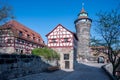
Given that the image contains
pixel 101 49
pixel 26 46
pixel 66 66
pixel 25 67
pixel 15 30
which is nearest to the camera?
pixel 25 67

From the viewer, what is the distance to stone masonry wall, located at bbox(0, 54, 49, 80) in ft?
35.2

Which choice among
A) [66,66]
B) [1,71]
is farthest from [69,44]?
[1,71]

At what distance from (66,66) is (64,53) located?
2247mm

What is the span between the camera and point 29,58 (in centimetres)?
1534

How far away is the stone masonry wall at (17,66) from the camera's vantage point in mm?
10719

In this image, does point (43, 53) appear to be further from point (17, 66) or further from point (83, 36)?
point (83, 36)

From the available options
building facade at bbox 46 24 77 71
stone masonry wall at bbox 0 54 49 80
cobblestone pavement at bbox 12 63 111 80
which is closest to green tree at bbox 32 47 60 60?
stone masonry wall at bbox 0 54 49 80

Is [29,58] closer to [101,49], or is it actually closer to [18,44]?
[101,49]

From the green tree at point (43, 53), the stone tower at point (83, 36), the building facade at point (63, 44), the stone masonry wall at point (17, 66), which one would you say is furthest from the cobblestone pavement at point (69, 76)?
the stone tower at point (83, 36)

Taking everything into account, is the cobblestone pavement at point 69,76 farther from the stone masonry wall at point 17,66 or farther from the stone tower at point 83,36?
the stone tower at point 83,36

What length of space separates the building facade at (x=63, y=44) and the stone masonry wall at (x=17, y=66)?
788cm

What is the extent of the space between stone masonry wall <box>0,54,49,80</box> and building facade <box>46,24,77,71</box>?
25.8 ft

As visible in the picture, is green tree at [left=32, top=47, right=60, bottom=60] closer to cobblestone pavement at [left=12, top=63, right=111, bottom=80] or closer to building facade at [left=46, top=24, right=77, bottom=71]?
cobblestone pavement at [left=12, top=63, right=111, bottom=80]

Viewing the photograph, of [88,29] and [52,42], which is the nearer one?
[52,42]
